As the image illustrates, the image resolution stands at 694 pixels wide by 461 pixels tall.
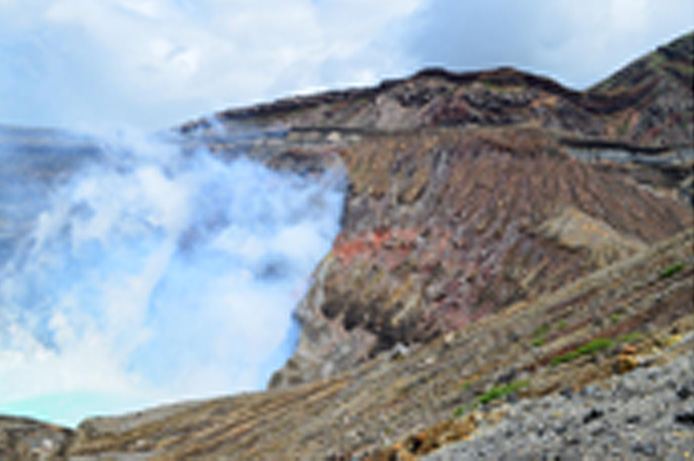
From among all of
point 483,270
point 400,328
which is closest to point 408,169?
point 483,270

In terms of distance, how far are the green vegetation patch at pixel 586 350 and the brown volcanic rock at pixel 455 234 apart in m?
18.2

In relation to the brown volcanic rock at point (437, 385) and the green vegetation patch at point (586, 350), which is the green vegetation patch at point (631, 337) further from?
the green vegetation patch at point (586, 350)

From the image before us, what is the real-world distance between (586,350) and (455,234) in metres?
27.3

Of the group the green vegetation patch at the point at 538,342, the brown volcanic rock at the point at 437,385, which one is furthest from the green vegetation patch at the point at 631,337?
the green vegetation patch at the point at 538,342

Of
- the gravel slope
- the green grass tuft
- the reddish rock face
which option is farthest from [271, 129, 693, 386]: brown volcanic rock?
the gravel slope

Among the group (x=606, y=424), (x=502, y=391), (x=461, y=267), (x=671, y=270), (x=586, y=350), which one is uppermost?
(x=461, y=267)

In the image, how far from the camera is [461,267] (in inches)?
1419

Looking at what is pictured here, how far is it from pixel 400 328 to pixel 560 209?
518 inches

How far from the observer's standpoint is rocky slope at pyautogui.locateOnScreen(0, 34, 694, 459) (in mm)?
13914

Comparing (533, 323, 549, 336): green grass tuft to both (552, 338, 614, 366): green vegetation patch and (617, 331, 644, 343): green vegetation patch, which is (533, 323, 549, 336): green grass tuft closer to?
(552, 338, 614, 366): green vegetation patch

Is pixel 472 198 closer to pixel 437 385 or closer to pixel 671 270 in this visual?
pixel 671 270

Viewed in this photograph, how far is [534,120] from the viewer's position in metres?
67.3

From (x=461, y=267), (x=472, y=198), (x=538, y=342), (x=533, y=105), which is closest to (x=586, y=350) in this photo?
(x=538, y=342)

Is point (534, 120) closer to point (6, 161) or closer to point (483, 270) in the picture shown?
point (483, 270)
